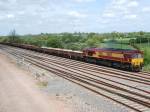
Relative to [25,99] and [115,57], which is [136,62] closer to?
[115,57]

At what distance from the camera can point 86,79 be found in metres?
26.1

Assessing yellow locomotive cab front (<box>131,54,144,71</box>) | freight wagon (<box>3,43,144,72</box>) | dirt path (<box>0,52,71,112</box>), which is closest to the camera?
dirt path (<box>0,52,71,112</box>)

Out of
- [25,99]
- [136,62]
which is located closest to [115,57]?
[136,62]

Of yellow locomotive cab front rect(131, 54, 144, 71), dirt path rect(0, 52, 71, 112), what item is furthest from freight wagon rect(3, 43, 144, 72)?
dirt path rect(0, 52, 71, 112)

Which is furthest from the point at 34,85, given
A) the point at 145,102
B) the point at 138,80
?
the point at 145,102

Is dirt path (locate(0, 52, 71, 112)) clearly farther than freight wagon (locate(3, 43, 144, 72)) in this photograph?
No

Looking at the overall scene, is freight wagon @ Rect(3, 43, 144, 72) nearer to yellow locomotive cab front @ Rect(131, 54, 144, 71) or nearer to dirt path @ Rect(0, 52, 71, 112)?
yellow locomotive cab front @ Rect(131, 54, 144, 71)

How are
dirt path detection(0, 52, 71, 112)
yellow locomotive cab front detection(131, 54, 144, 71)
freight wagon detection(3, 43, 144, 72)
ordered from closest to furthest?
dirt path detection(0, 52, 71, 112) < yellow locomotive cab front detection(131, 54, 144, 71) < freight wagon detection(3, 43, 144, 72)

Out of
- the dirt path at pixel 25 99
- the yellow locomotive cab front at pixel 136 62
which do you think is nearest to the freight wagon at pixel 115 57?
the yellow locomotive cab front at pixel 136 62

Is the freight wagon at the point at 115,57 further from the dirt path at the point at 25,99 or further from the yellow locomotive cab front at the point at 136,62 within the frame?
the dirt path at the point at 25,99

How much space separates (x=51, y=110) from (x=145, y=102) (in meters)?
4.40

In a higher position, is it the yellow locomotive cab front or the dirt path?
the yellow locomotive cab front

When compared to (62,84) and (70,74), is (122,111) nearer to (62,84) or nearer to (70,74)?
(62,84)

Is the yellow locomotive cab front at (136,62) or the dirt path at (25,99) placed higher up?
the yellow locomotive cab front at (136,62)
